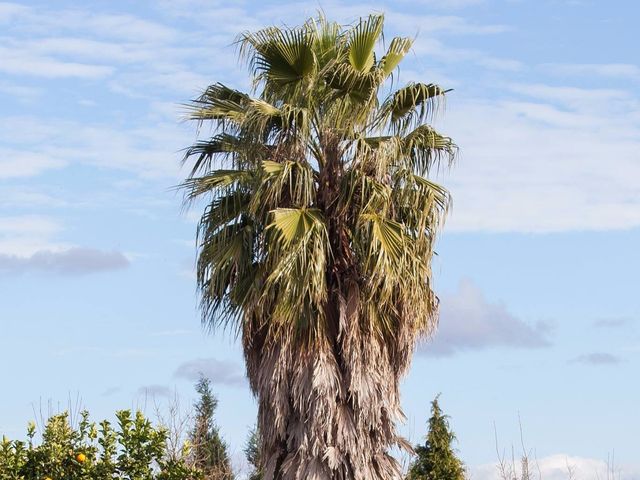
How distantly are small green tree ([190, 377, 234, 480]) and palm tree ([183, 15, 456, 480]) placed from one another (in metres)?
16.6

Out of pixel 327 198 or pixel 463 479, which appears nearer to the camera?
pixel 327 198

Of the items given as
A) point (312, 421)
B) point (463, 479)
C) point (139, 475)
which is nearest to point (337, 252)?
point (312, 421)

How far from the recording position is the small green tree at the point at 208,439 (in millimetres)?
32438

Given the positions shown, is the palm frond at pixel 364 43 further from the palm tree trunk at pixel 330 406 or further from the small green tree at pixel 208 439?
the small green tree at pixel 208 439

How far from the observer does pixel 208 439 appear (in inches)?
1389

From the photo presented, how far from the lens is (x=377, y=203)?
15.4 metres

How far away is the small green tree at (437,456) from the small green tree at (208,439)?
9725 millimetres

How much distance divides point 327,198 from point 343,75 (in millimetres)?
1681

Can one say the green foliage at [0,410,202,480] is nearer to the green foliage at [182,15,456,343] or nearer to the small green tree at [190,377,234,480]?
the green foliage at [182,15,456,343]

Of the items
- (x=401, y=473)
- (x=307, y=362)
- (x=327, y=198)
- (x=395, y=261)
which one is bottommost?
(x=401, y=473)

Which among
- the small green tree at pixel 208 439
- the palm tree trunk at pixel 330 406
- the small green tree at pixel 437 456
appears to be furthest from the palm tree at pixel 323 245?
the small green tree at pixel 208 439

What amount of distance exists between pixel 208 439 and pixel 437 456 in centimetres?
1390

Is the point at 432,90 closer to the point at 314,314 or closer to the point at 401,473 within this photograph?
the point at 314,314

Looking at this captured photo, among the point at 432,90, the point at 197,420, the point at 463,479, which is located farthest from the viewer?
the point at 197,420
